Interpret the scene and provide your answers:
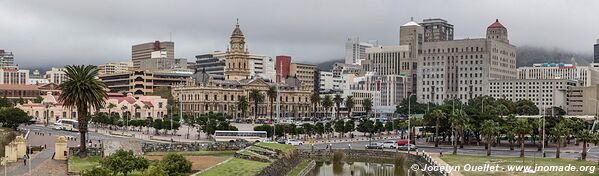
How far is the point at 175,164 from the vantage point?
2916 inches

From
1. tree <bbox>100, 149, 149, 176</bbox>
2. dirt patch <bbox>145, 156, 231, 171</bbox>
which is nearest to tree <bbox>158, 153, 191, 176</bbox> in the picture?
tree <bbox>100, 149, 149, 176</bbox>

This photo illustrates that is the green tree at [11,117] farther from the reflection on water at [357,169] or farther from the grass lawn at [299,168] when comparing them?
the reflection on water at [357,169]

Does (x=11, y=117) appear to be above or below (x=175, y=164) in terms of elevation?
above

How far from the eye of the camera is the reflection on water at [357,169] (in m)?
94.9

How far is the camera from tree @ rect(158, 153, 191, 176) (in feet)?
237

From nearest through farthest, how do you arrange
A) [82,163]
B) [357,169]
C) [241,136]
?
Answer: [82,163], [357,169], [241,136]

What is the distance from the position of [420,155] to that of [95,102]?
47.2m

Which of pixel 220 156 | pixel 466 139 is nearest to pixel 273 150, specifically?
pixel 220 156

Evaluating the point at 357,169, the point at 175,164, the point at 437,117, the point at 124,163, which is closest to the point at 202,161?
the point at 175,164

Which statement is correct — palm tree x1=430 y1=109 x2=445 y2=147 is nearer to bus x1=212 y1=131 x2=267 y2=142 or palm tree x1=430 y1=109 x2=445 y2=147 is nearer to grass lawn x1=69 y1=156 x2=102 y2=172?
bus x1=212 y1=131 x2=267 y2=142

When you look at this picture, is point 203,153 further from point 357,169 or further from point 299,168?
point 357,169

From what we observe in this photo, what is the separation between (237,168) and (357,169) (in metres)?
26.1

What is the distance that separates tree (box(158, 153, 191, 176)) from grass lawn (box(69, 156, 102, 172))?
9.68m

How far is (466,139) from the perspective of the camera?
141 meters
